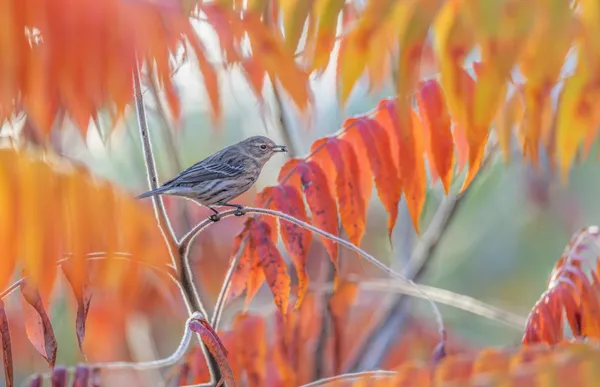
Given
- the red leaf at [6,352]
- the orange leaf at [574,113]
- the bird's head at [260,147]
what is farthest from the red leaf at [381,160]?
the bird's head at [260,147]

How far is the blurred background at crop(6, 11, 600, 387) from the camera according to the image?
3.52 metres

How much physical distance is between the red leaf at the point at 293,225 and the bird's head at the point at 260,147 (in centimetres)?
151

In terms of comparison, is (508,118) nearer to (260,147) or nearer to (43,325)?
(43,325)

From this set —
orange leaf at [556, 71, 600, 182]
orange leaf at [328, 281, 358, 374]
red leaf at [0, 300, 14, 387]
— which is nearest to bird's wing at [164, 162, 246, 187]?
orange leaf at [328, 281, 358, 374]

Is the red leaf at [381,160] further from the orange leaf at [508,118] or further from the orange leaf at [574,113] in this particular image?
the orange leaf at [574,113]

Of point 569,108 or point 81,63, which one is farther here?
point 569,108

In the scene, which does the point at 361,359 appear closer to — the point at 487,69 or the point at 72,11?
the point at 487,69

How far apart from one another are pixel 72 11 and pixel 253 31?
52 cm

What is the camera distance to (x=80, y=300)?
1.95 meters

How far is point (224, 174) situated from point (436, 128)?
5.05 feet

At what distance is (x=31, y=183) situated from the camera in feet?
6.25

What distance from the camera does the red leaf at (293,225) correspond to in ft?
7.96

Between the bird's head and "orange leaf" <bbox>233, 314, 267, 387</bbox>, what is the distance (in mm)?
1208

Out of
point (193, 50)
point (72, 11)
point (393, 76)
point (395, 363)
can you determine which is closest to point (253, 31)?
point (193, 50)
